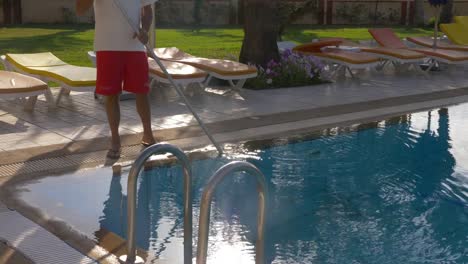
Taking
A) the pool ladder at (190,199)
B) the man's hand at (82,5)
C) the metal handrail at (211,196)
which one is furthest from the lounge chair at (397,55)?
the metal handrail at (211,196)

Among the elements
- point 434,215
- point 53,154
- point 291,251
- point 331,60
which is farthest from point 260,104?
point 291,251

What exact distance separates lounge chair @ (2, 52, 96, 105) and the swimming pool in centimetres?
246

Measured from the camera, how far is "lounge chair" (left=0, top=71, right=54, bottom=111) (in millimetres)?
7917

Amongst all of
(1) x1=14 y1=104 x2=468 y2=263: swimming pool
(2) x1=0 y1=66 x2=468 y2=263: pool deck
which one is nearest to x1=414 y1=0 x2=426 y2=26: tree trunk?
(2) x1=0 y1=66 x2=468 y2=263: pool deck

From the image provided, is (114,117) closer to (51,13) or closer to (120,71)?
(120,71)

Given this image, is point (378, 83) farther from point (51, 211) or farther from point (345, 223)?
point (51, 211)

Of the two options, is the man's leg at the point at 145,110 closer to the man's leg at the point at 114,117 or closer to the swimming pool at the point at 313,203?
the man's leg at the point at 114,117

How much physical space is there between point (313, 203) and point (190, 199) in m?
2.25

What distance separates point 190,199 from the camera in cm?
384

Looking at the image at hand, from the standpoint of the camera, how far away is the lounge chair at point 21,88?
312 inches

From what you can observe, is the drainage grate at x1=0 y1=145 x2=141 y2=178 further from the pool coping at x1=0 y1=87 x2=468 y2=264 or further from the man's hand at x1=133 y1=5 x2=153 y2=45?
the man's hand at x1=133 y1=5 x2=153 y2=45

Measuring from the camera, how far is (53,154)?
6.79m

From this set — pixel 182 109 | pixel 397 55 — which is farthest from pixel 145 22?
pixel 397 55

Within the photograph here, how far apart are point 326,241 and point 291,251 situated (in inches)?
13.8
